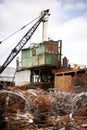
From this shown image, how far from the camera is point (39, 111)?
15.0 metres

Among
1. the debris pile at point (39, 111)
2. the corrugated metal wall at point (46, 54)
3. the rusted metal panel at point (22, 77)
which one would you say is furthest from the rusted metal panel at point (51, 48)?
the debris pile at point (39, 111)

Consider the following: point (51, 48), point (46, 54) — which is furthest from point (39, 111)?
point (51, 48)

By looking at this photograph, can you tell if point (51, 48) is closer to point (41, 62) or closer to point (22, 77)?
point (41, 62)

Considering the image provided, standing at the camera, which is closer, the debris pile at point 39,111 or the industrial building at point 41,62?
the debris pile at point 39,111

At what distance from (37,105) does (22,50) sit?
2856cm

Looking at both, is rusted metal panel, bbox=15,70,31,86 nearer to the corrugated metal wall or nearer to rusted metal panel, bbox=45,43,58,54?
the corrugated metal wall

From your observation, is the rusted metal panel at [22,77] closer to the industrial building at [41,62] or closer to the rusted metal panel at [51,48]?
the industrial building at [41,62]

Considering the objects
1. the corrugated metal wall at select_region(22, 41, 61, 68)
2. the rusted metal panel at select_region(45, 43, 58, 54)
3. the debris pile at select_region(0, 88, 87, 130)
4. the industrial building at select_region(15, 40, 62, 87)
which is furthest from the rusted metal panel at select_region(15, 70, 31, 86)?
the debris pile at select_region(0, 88, 87, 130)

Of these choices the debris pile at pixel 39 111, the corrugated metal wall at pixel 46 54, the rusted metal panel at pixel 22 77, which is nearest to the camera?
the debris pile at pixel 39 111

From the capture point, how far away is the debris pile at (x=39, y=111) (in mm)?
12984

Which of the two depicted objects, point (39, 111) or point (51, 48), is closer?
point (39, 111)

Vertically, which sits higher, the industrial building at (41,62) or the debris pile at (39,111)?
the industrial building at (41,62)

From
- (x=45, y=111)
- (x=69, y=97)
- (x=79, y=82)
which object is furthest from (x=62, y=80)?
Answer: (x=45, y=111)

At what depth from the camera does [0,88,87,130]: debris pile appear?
1298cm
